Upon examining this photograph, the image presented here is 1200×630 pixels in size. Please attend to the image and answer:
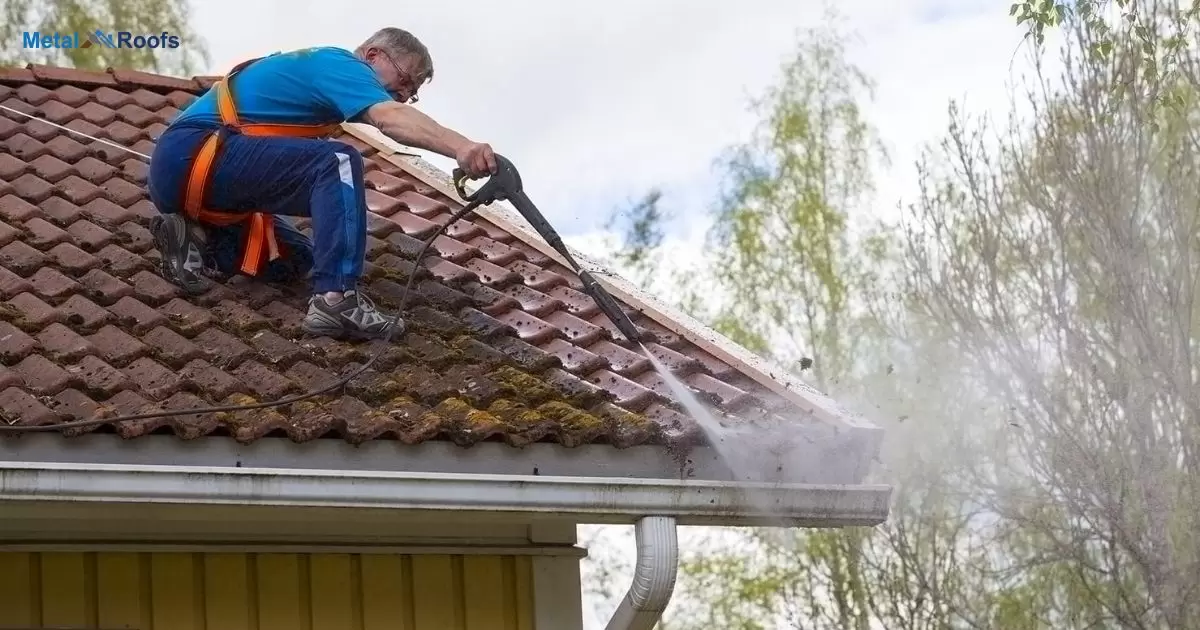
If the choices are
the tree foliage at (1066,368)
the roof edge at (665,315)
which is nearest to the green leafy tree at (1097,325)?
the tree foliage at (1066,368)

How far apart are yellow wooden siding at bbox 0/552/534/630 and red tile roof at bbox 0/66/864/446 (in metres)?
0.57

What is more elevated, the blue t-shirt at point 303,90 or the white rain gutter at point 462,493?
the blue t-shirt at point 303,90

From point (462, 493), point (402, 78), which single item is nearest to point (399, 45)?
point (402, 78)

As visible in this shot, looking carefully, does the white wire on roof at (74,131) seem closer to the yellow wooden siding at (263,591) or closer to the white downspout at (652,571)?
the yellow wooden siding at (263,591)

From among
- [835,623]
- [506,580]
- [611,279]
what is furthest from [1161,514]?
[506,580]

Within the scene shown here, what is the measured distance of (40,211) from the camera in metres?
5.92

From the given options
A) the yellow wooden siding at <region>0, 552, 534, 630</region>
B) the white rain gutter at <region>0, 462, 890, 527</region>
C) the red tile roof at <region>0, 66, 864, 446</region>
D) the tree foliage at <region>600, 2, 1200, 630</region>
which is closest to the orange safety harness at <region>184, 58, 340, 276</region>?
the red tile roof at <region>0, 66, 864, 446</region>

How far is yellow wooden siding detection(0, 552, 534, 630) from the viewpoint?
462 cm

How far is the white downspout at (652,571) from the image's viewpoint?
15.5 ft

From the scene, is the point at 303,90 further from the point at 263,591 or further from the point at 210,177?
the point at 263,591

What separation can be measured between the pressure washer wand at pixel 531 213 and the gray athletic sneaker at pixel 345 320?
56cm

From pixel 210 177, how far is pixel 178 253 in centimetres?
30

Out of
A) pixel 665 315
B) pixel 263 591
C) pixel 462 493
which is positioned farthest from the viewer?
pixel 665 315

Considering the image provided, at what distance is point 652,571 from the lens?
4.72 metres
